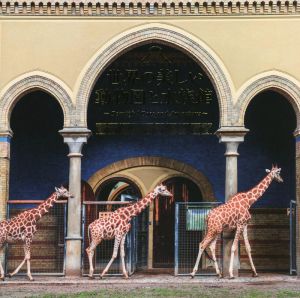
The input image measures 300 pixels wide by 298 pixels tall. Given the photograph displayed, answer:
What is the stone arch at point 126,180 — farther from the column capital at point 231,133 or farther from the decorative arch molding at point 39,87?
the column capital at point 231,133

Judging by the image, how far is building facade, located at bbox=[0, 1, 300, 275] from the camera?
18172mm

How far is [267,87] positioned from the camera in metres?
18.1

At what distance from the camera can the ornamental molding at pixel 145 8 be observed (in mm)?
18281

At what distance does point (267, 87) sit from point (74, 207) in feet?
17.3

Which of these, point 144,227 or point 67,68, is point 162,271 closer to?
point 144,227

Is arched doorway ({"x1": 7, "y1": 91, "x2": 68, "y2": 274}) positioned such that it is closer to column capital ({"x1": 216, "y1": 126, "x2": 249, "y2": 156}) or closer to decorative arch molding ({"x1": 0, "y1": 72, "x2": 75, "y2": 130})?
decorative arch molding ({"x1": 0, "y1": 72, "x2": 75, "y2": 130})

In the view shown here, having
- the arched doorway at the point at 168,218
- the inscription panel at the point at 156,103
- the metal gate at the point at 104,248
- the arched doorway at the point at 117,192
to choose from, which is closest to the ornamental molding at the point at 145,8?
the inscription panel at the point at 156,103

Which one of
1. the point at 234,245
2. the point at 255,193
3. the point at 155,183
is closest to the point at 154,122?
the point at 155,183

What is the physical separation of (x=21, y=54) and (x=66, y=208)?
3.80 meters

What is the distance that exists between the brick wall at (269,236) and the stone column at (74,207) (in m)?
5.20

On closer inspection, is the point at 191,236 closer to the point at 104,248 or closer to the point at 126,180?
the point at 104,248

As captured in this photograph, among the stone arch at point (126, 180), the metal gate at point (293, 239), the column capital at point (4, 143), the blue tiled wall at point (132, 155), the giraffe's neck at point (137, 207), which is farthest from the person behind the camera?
the stone arch at point (126, 180)

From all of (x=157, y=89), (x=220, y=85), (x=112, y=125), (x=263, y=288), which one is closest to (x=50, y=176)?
(x=112, y=125)

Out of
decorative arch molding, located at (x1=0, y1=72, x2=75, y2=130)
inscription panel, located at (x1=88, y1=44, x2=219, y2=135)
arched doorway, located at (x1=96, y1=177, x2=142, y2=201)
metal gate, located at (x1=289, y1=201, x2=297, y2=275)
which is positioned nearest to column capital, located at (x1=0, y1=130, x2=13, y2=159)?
decorative arch molding, located at (x1=0, y1=72, x2=75, y2=130)
